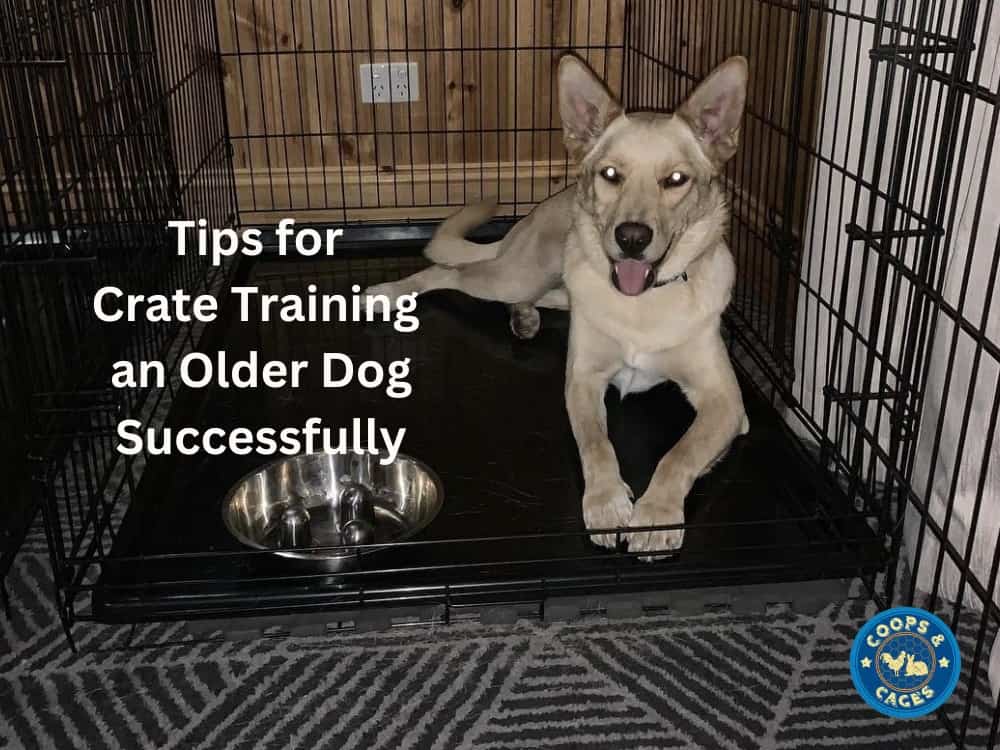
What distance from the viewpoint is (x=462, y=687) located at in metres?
1.61

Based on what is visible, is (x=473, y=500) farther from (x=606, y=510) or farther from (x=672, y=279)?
(x=672, y=279)

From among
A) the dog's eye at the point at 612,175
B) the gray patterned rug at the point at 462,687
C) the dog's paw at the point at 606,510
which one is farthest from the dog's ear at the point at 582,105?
the gray patterned rug at the point at 462,687

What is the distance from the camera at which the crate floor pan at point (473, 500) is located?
5.55ft

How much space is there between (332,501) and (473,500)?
1.02ft

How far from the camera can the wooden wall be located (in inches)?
136

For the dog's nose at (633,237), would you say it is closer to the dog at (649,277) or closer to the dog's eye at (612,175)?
the dog at (649,277)

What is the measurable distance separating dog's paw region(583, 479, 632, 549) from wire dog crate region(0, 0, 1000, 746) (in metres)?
0.05

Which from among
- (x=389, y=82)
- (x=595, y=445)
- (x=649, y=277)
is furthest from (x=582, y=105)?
(x=389, y=82)

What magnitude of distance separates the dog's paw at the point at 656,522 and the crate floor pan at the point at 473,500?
3 cm

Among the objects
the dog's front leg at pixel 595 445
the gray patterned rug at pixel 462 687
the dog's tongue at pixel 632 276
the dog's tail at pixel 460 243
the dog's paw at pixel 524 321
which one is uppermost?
the dog's tongue at pixel 632 276

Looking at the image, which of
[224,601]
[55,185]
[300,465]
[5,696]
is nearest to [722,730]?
[224,601]

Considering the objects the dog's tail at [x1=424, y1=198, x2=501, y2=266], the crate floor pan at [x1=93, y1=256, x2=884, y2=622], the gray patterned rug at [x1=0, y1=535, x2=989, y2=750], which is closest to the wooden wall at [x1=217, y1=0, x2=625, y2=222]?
the dog's tail at [x1=424, y1=198, x2=501, y2=266]

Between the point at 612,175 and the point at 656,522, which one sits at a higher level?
the point at 612,175

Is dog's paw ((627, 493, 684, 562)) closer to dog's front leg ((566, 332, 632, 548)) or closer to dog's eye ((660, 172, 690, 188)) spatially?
dog's front leg ((566, 332, 632, 548))
